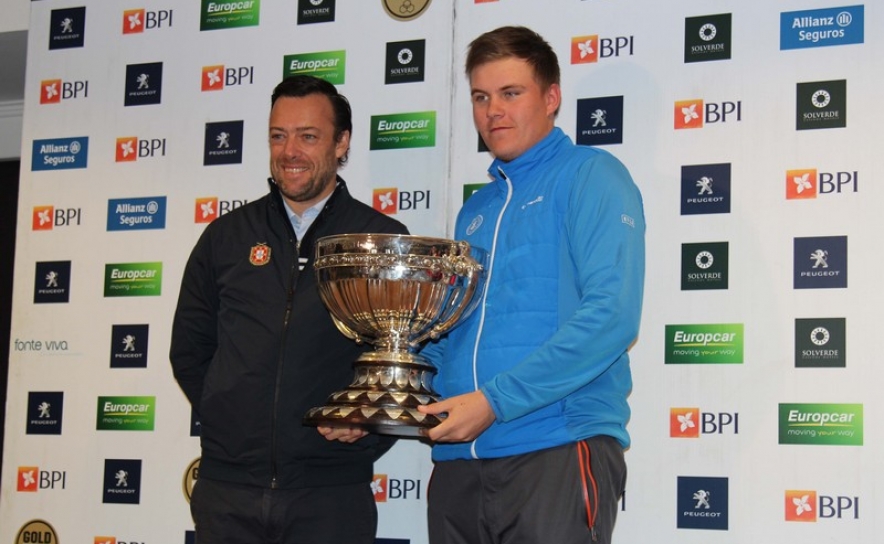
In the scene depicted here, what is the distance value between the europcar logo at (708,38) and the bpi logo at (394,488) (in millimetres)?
1509

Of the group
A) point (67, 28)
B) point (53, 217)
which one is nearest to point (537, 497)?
point (53, 217)

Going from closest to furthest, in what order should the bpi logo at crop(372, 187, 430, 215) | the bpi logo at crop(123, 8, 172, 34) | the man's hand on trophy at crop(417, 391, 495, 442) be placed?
1. the man's hand on trophy at crop(417, 391, 495, 442)
2. the bpi logo at crop(372, 187, 430, 215)
3. the bpi logo at crop(123, 8, 172, 34)

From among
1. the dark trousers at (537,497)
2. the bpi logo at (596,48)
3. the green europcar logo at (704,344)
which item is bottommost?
the dark trousers at (537,497)

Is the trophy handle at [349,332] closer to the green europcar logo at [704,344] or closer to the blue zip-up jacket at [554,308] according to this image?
the blue zip-up jacket at [554,308]

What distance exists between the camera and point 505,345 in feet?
7.80

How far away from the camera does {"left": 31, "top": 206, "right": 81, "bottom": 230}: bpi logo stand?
152 inches

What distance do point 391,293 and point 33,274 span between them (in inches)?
77.1

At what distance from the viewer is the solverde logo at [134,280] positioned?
3699 millimetres

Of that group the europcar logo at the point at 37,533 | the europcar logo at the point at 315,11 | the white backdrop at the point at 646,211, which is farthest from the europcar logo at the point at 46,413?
the europcar logo at the point at 315,11

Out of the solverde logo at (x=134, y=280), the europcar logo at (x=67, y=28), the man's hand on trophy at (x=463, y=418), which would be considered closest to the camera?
the man's hand on trophy at (x=463, y=418)

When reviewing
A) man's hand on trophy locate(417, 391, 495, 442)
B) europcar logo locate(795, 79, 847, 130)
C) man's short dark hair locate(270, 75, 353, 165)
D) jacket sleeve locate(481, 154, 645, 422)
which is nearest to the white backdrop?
europcar logo locate(795, 79, 847, 130)

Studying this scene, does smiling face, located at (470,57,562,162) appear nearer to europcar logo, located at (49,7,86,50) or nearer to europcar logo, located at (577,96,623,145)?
europcar logo, located at (577,96,623,145)

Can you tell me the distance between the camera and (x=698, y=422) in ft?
9.96

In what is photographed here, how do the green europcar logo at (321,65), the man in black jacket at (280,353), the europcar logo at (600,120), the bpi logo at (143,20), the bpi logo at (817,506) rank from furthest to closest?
the bpi logo at (143,20) < the green europcar logo at (321,65) < the europcar logo at (600,120) < the bpi logo at (817,506) < the man in black jacket at (280,353)
